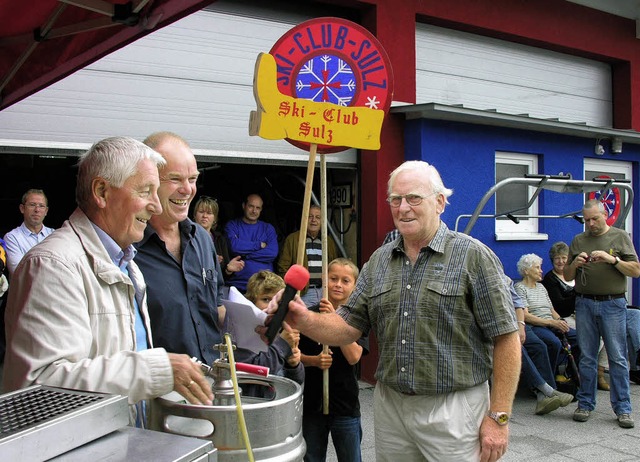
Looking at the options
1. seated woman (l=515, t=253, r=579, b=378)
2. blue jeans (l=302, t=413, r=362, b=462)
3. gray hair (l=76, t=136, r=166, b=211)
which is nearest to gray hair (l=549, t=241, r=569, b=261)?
seated woman (l=515, t=253, r=579, b=378)

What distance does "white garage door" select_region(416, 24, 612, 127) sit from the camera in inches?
321

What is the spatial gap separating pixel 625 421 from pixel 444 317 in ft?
13.6

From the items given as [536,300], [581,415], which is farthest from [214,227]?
[581,415]

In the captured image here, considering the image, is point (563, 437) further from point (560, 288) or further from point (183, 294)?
point (183, 294)

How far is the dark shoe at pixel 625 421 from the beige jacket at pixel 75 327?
5.28 metres

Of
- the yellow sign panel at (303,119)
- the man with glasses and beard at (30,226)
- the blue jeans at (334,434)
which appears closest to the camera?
the yellow sign panel at (303,119)

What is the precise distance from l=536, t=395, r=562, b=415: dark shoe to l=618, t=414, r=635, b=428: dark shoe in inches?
22.0

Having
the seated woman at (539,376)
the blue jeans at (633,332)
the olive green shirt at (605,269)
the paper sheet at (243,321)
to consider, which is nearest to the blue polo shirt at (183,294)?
the paper sheet at (243,321)

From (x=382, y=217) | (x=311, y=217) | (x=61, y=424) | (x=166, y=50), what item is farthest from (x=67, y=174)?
(x=61, y=424)

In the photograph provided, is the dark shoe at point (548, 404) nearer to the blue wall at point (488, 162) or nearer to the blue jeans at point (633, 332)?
the blue jeans at point (633, 332)

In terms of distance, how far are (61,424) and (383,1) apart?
6838 millimetres

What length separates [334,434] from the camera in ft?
11.7

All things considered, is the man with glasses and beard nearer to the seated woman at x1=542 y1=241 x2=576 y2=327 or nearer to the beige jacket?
the beige jacket

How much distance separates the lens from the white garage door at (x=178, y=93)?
569 centimetres
